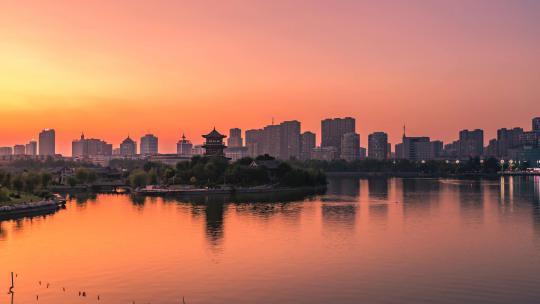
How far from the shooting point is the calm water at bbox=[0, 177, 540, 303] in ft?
71.1

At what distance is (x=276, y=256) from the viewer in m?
28.8

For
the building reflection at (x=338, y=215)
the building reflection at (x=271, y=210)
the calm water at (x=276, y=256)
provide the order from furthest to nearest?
the building reflection at (x=271, y=210), the building reflection at (x=338, y=215), the calm water at (x=276, y=256)

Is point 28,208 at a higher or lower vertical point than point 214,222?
higher

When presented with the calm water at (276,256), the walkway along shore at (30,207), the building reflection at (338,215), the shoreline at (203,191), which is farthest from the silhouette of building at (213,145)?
the calm water at (276,256)

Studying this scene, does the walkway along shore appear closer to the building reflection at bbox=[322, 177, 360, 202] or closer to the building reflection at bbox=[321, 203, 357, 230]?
the building reflection at bbox=[321, 203, 357, 230]

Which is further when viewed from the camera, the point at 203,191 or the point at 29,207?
the point at 203,191

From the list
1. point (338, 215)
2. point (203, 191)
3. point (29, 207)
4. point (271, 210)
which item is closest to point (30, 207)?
point (29, 207)

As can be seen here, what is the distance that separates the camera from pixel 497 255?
94.8ft

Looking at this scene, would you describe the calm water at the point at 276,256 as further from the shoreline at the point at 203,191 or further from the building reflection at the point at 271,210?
the shoreline at the point at 203,191

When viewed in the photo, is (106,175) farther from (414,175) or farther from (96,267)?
(414,175)

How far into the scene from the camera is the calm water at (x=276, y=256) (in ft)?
71.1

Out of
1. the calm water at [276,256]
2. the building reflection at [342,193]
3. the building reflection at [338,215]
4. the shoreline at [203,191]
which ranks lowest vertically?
the calm water at [276,256]

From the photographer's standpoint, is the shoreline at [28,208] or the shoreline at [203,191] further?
the shoreline at [203,191]

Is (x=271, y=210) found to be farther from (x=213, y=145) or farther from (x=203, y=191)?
(x=213, y=145)
